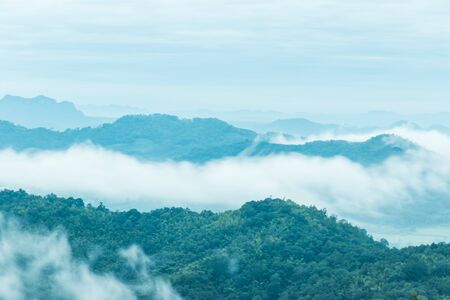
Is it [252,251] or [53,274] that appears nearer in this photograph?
[53,274]

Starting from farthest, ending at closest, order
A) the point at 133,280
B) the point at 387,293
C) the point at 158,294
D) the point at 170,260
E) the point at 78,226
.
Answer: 1. the point at 78,226
2. the point at 170,260
3. the point at 133,280
4. the point at 158,294
5. the point at 387,293

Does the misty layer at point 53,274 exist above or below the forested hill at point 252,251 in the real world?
below

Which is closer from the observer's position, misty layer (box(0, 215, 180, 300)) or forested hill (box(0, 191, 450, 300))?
forested hill (box(0, 191, 450, 300))

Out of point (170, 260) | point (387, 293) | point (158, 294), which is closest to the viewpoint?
→ point (387, 293)

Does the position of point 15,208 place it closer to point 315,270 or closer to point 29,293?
point 29,293

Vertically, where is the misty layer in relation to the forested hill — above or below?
below

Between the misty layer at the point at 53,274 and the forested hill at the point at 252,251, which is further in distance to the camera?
the misty layer at the point at 53,274

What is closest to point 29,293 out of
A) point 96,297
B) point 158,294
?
point 96,297

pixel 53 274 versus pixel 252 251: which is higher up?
pixel 252 251
